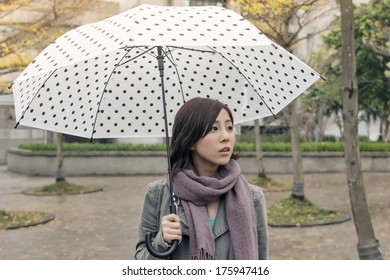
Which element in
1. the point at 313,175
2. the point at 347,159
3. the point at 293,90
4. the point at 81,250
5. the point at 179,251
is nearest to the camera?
the point at 179,251

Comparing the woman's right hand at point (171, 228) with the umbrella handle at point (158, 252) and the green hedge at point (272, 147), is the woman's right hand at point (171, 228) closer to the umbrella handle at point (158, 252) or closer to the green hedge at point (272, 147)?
the umbrella handle at point (158, 252)

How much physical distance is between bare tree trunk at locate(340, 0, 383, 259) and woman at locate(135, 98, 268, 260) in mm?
4739

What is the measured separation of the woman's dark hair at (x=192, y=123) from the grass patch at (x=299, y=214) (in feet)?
28.5

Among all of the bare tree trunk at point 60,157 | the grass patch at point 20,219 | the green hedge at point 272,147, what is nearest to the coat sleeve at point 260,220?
the grass patch at point 20,219

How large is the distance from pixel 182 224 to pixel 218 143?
1.22 feet

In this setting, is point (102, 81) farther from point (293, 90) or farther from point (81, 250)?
point (81, 250)

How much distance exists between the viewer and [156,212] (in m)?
2.76

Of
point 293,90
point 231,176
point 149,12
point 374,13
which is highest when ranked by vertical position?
point 374,13

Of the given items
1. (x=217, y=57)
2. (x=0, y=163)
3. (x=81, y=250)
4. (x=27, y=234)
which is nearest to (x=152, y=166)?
(x=0, y=163)

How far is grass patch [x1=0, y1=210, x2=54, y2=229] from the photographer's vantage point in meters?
11.6

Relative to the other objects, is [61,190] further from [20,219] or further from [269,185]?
[269,185]

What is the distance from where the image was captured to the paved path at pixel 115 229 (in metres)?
9.05

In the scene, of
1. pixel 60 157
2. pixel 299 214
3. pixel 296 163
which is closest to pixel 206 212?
pixel 299 214

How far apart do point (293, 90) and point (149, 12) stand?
1.04 m
